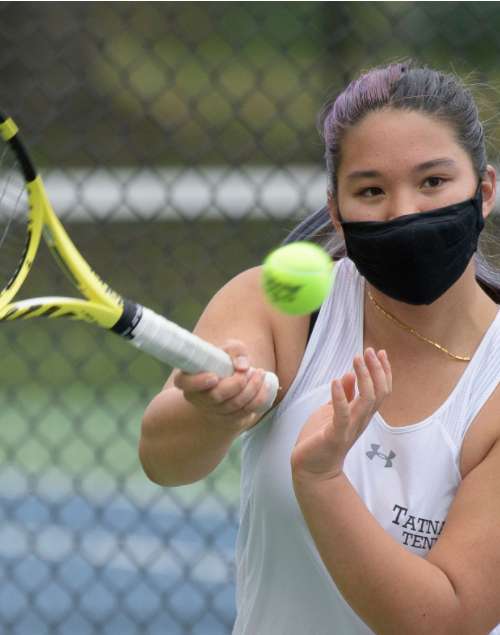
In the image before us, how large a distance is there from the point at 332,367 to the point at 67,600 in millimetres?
2919

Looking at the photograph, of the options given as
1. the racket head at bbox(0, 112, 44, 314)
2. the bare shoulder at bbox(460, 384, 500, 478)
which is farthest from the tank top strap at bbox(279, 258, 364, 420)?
the racket head at bbox(0, 112, 44, 314)

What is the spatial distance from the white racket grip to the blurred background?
2.34 m

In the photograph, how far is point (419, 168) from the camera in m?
1.92

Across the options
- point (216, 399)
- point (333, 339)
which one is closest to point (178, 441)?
point (216, 399)

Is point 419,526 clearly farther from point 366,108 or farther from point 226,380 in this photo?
point 366,108

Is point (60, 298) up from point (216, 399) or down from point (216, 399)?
up

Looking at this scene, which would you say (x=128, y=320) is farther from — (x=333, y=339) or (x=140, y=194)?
(x=140, y=194)

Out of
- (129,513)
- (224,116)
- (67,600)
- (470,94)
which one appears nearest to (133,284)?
(224,116)

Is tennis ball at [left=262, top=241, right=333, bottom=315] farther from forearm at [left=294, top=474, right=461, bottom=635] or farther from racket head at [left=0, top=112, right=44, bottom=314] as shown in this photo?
racket head at [left=0, top=112, right=44, bottom=314]

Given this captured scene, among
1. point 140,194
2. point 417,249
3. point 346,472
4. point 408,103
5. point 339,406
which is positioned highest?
point 140,194

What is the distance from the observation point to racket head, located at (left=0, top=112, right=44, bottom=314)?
1.95 metres

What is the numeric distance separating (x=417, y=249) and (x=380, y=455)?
0.32 meters

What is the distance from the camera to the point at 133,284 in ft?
22.8

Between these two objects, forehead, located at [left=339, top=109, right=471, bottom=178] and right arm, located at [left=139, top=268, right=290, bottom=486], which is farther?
forehead, located at [left=339, top=109, right=471, bottom=178]
